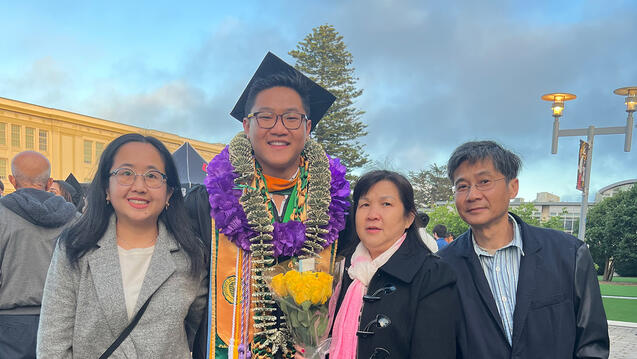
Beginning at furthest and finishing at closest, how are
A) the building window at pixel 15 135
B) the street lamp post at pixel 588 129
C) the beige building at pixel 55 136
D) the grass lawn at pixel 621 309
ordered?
the building window at pixel 15 135 → the beige building at pixel 55 136 → the grass lawn at pixel 621 309 → the street lamp post at pixel 588 129

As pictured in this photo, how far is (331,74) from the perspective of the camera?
25250mm

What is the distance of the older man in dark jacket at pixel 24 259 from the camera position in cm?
351

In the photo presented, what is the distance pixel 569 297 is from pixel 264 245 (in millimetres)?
1702

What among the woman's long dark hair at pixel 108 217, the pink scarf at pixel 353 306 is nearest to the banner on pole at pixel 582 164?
the pink scarf at pixel 353 306

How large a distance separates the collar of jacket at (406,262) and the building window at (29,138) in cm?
3258

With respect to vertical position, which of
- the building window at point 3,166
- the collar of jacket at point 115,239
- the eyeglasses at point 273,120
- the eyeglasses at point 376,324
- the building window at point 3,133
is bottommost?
the building window at point 3,166

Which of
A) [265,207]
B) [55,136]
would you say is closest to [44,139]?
[55,136]

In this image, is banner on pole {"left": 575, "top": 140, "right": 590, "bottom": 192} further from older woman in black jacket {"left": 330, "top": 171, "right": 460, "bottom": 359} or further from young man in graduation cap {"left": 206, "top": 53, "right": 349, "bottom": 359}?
older woman in black jacket {"left": 330, "top": 171, "right": 460, "bottom": 359}

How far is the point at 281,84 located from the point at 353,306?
56.3 inches

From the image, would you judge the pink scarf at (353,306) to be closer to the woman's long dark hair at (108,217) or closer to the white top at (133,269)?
the woman's long dark hair at (108,217)

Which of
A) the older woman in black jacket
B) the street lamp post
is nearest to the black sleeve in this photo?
the older woman in black jacket

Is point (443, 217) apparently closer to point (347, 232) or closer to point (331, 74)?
point (331, 74)

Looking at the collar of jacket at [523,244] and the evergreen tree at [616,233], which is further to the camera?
the evergreen tree at [616,233]

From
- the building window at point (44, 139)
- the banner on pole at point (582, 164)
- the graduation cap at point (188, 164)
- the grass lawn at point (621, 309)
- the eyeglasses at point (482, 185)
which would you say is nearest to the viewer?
the eyeglasses at point (482, 185)
